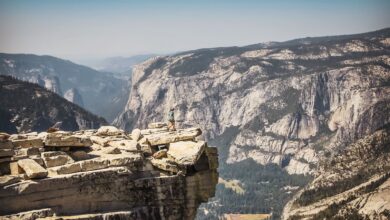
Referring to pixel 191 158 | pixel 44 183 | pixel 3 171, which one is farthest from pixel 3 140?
pixel 191 158

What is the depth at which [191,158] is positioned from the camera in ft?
139

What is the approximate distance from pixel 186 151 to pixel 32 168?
1239 centimetres

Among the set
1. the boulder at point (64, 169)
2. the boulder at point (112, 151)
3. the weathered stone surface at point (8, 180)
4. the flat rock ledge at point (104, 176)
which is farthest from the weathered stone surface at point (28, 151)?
the boulder at point (112, 151)

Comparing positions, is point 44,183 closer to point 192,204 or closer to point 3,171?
point 3,171

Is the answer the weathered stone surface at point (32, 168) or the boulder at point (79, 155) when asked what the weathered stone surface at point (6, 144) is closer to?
the weathered stone surface at point (32, 168)

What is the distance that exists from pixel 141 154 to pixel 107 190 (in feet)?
15.8

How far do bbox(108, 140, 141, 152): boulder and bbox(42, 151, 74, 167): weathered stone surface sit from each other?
16.8 feet

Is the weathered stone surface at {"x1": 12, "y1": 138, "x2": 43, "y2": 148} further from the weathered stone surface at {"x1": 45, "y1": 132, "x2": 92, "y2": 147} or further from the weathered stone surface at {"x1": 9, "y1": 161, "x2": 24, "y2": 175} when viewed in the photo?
the weathered stone surface at {"x1": 9, "y1": 161, "x2": 24, "y2": 175}

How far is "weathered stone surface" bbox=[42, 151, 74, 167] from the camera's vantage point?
1502 inches

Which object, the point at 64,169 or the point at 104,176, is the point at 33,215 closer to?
the point at 64,169

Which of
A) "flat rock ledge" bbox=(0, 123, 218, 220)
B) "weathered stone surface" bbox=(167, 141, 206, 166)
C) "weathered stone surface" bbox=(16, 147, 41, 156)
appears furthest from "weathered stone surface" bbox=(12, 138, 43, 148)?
"weathered stone surface" bbox=(167, 141, 206, 166)

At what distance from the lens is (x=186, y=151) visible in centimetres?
4350

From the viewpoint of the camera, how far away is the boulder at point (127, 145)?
42.7 meters

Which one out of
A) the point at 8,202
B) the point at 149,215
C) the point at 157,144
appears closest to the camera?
the point at 8,202
